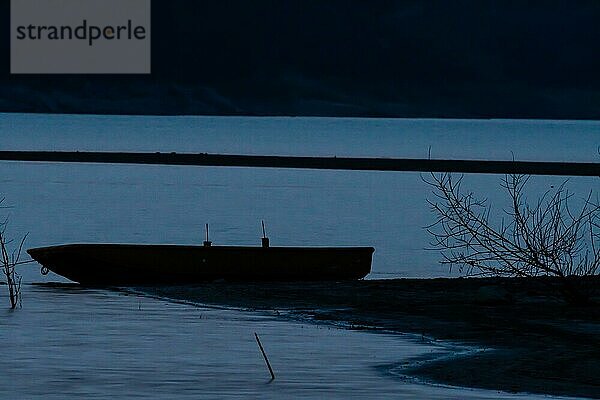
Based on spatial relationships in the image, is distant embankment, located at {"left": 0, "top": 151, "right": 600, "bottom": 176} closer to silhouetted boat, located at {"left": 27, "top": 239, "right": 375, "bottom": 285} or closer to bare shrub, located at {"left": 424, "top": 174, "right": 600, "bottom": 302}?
bare shrub, located at {"left": 424, "top": 174, "right": 600, "bottom": 302}

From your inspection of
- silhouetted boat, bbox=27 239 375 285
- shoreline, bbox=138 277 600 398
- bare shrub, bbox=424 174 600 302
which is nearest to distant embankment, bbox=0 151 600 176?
bare shrub, bbox=424 174 600 302

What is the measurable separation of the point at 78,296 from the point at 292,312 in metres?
5.56

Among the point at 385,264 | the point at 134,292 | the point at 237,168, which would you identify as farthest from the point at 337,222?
the point at 237,168

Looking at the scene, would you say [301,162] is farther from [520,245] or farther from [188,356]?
[188,356]

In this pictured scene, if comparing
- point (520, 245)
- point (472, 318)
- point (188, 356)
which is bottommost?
point (188, 356)

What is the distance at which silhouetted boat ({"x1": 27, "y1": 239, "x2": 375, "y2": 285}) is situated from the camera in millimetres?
34219

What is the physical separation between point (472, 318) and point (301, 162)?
114 m

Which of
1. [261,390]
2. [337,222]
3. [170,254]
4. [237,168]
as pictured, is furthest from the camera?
[237,168]

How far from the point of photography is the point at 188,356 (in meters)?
21.7

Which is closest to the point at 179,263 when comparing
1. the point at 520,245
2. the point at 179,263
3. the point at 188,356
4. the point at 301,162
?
the point at 179,263

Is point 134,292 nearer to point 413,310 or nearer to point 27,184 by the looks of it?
point 413,310

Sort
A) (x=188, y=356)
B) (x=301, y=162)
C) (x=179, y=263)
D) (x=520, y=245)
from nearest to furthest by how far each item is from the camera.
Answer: (x=188, y=356)
(x=179, y=263)
(x=520, y=245)
(x=301, y=162)

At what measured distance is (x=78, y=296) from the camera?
30.9m

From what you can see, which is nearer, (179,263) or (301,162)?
(179,263)
